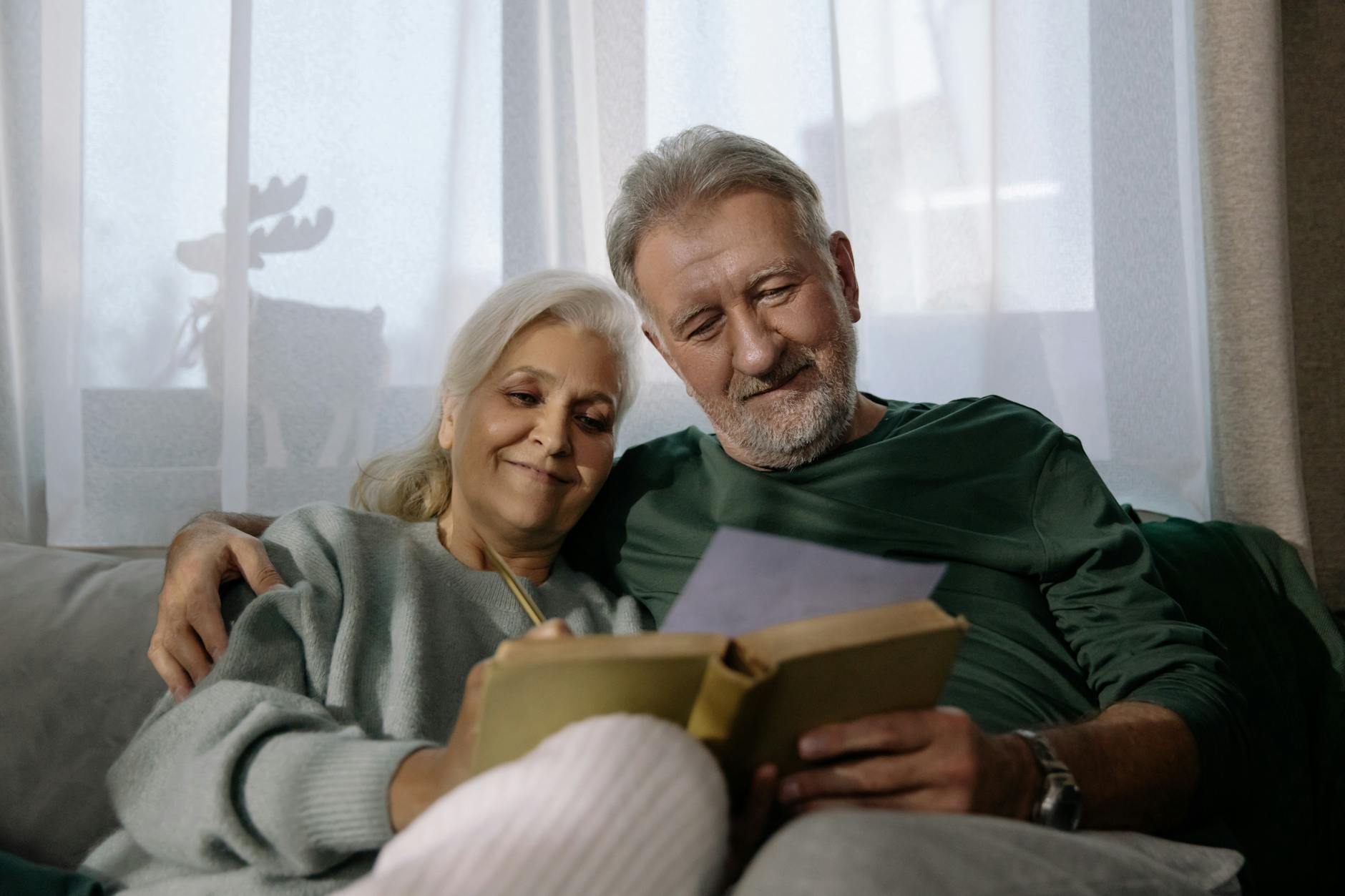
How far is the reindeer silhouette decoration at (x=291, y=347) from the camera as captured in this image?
1.71 m

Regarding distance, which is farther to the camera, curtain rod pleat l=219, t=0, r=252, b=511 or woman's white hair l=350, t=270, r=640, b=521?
curtain rod pleat l=219, t=0, r=252, b=511

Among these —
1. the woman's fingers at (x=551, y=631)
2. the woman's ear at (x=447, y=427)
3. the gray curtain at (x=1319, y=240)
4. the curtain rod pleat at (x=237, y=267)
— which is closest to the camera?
the woman's fingers at (x=551, y=631)

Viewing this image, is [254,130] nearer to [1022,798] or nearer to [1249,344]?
[1022,798]

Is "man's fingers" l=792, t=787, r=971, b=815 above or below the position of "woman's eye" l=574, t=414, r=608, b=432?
below

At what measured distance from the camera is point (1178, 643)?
3.88 ft

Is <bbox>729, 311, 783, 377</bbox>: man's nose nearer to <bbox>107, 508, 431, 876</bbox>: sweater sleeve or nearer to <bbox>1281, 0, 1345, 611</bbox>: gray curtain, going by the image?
<bbox>107, 508, 431, 876</bbox>: sweater sleeve

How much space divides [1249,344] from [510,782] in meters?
1.59

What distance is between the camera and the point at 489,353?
1354mm

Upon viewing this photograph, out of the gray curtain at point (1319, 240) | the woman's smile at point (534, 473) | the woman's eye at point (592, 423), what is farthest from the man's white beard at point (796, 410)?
the gray curtain at point (1319, 240)

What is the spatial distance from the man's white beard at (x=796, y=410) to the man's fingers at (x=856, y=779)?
0.62 metres

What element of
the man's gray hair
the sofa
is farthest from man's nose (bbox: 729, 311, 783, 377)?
the sofa

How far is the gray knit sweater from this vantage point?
0.87 m

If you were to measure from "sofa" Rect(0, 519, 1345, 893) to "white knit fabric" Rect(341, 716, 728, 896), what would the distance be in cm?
70

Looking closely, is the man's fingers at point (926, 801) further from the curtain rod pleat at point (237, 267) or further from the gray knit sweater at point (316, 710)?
the curtain rod pleat at point (237, 267)
